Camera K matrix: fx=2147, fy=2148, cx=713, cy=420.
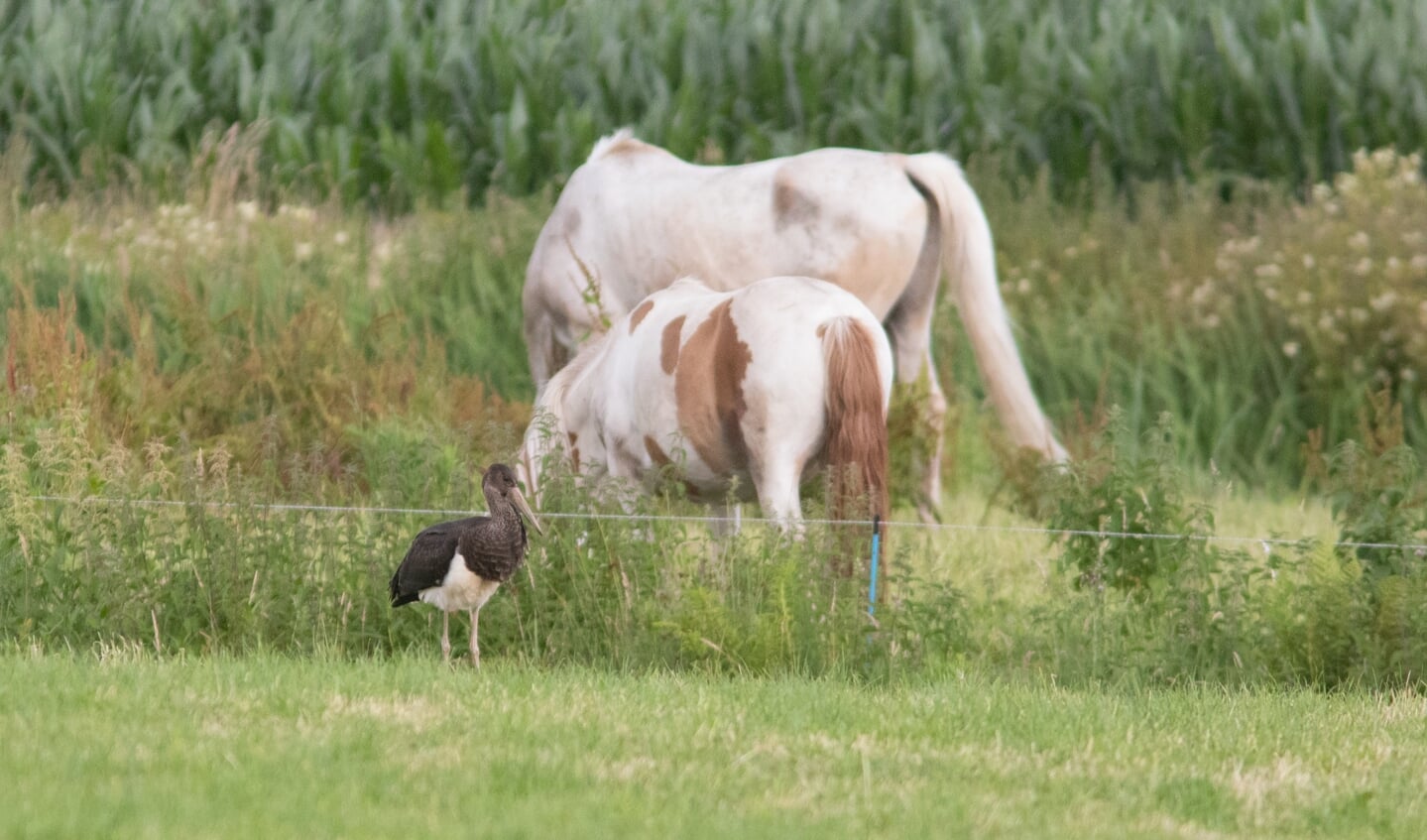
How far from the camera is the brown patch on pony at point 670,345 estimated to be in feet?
29.4

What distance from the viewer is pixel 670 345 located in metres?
9.01

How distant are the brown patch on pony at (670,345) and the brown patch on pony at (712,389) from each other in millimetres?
49

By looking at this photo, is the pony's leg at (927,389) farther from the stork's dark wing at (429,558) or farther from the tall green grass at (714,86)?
the tall green grass at (714,86)

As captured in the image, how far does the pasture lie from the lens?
19.9 feet

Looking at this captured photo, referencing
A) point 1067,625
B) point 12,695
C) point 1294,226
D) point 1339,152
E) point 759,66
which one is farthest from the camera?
point 759,66

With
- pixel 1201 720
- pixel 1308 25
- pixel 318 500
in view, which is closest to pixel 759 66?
pixel 1308 25

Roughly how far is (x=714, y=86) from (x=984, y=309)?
29.8 feet

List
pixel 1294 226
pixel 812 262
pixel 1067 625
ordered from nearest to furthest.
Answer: pixel 1067 625 → pixel 812 262 → pixel 1294 226

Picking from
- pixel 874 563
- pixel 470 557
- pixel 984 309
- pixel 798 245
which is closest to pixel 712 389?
pixel 874 563

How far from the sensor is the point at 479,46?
20406 millimetres

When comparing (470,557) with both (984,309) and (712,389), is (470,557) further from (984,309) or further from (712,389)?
(984,309)

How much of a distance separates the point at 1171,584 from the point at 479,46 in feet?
44.3

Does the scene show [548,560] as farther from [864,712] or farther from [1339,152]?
[1339,152]

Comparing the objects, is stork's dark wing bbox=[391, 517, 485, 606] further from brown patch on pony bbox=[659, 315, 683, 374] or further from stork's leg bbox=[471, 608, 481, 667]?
brown patch on pony bbox=[659, 315, 683, 374]
